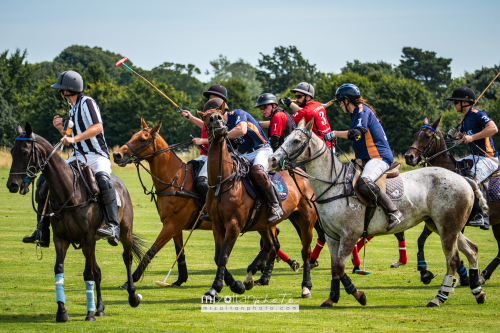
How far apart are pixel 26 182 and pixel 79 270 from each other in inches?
178

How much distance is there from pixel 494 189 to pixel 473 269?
6.29 ft

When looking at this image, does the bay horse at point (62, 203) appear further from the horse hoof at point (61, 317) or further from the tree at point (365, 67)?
the tree at point (365, 67)

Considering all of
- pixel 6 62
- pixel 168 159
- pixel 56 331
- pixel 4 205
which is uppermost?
pixel 6 62

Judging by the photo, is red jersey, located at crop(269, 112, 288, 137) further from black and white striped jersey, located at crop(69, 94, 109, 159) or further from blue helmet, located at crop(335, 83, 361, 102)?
black and white striped jersey, located at crop(69, 94, 109, 159)

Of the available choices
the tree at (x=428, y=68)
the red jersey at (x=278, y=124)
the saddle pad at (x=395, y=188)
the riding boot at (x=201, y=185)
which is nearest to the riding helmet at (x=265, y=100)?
the red jersey at (x=278, y=124)

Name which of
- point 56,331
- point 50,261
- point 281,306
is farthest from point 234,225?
point 50,261

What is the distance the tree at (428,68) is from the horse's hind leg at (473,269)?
72.0 metres

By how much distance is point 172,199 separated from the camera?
9.68 metres

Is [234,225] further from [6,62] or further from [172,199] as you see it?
[6,62]

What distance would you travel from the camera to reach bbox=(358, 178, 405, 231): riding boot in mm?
7672

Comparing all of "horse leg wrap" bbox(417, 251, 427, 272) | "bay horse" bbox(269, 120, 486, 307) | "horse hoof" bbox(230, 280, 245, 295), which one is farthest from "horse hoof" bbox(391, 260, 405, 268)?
"horse hoof" bbox(230, 280, 245, 295)

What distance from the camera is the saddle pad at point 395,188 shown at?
7.98 m

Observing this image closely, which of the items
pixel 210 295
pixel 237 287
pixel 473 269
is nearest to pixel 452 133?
pixel 473 269

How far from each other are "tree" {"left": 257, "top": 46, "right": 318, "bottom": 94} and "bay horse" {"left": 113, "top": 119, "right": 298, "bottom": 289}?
219 feet
